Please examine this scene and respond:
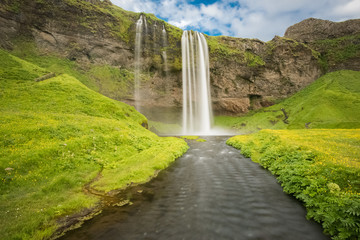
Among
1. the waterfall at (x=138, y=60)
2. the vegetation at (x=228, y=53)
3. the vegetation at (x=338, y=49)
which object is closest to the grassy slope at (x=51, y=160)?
the waterfall at (x=138, y=60)

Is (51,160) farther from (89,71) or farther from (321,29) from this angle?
(321,29)

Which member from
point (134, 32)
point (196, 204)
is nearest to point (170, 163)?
point (196, 204)

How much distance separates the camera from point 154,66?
69.6m

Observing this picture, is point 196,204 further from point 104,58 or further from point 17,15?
point 17,15

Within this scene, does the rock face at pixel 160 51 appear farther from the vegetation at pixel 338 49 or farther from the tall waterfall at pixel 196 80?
the tall waterfall at pixel 196 80

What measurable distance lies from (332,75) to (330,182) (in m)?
101

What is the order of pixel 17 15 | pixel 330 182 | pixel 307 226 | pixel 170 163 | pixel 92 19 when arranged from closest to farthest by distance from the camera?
1. pixel 307 226
2. pixel 330 182
3. pixel 170 163
4. pixel 17 15
5. pixel 92 19

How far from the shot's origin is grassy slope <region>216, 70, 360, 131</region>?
49675 millimetres

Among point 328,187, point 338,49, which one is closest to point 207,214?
point 328,187

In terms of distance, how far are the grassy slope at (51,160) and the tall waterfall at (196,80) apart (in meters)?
49.3

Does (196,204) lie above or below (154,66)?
below

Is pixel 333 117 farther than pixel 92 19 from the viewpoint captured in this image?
No

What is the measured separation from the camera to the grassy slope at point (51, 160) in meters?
8.04

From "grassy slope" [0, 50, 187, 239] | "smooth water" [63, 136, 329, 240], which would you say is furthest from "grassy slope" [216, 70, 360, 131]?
"grassy slope" [0, 50, 187, 239]
